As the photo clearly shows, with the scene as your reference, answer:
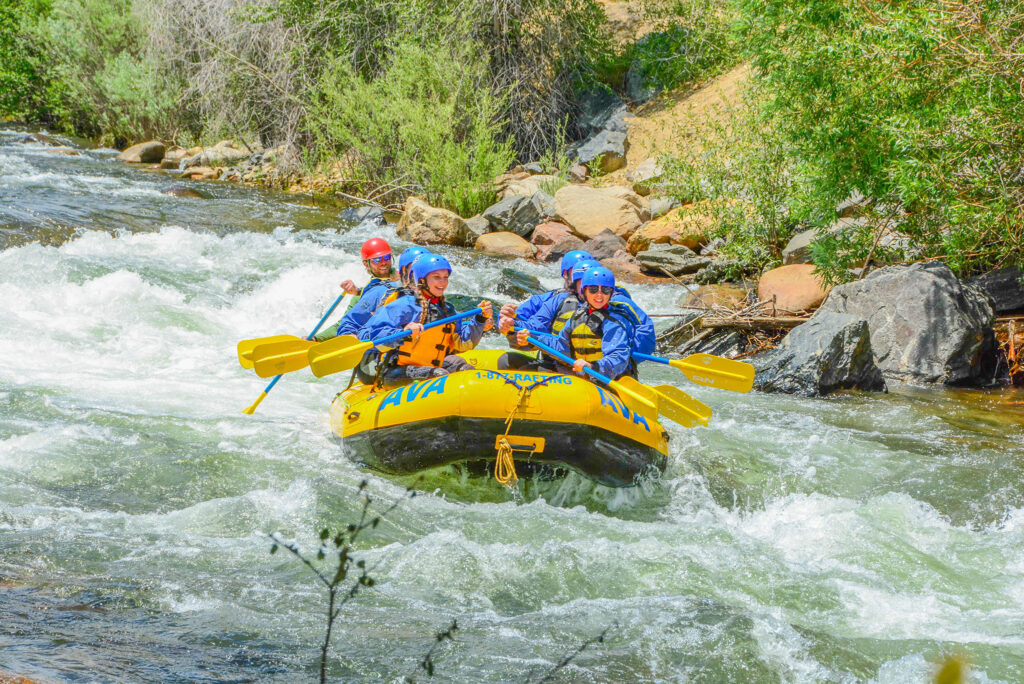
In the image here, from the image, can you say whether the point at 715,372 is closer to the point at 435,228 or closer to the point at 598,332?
the point at 598,332

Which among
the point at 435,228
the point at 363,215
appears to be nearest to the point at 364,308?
the point at 435,228

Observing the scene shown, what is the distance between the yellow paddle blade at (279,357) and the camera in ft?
16.4

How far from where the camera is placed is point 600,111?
1661cm

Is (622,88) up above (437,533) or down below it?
above

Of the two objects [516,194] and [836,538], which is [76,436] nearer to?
[836,538]

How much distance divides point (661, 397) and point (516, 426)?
1.01m

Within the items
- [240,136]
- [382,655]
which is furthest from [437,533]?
[240,136]

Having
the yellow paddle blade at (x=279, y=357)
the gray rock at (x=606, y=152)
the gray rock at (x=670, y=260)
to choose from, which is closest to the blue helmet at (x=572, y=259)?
the yellow paddle blade at (x=279, y=357)

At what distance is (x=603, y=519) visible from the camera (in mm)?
4742

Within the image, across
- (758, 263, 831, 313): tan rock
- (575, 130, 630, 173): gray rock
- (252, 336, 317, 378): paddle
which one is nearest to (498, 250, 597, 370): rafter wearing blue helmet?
(252, 336, 317, 378): paddle

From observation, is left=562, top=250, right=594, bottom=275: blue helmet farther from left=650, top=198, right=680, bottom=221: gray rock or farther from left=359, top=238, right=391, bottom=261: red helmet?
left=650, top=198, right=680, bottom=221: gray rock

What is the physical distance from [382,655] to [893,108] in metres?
6.21

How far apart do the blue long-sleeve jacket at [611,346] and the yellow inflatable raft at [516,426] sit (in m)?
0.34

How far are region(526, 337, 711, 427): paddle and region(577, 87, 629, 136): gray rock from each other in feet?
37.8
